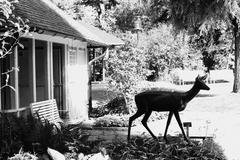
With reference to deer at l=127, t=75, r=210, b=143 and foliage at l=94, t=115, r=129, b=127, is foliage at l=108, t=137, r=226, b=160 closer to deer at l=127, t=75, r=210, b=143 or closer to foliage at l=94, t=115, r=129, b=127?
deer at l=127, t=75, r=210, b=143

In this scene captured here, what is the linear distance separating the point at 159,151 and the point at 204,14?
1277cm

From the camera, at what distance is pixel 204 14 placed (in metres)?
18.8

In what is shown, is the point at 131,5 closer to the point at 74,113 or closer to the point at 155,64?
the point at 155,64

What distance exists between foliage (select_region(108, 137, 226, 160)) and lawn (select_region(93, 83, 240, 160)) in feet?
2.28

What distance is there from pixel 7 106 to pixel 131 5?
34.7 meters

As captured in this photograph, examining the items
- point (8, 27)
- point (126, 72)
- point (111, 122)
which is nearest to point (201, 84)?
point (8, 27)

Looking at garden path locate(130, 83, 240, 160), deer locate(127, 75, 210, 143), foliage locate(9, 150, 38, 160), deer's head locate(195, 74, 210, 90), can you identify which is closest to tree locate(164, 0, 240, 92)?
garden path locate(130, 83, 240, 160)

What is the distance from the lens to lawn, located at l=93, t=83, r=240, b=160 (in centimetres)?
966

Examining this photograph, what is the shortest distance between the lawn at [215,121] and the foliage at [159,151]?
70cm

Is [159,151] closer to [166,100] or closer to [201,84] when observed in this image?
[166,100]

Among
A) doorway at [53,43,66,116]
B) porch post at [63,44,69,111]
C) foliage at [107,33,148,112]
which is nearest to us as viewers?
porch post at [63,44,69,111]

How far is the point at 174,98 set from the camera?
7.52 m

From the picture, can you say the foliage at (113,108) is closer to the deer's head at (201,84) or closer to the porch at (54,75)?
the porch at (54,75)

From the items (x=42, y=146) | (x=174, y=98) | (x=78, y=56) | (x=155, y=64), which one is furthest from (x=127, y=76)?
(x=155, y=64)
